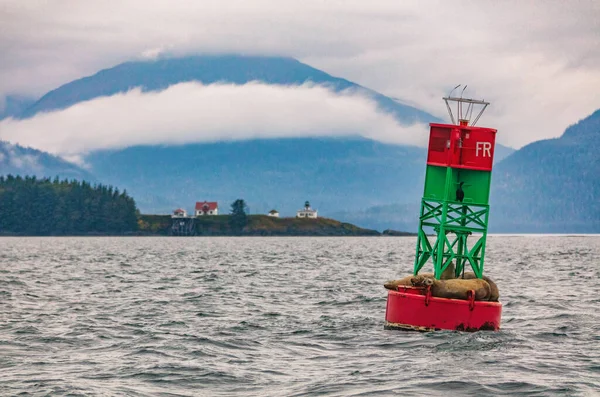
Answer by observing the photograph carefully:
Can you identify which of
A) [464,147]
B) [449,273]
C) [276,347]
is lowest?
[276,347]

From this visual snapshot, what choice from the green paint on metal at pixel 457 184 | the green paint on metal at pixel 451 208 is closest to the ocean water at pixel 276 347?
the green paint on metal at pixel 451 208

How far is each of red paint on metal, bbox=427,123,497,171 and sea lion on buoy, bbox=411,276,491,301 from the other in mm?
4704

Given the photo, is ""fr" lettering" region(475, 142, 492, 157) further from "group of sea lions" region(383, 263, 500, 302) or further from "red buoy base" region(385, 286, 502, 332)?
"red buoy base" region(385, 286, 502, 332)

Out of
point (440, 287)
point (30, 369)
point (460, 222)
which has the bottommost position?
point (30, 369)

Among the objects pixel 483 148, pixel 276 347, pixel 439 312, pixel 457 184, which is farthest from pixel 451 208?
pixel 276 347

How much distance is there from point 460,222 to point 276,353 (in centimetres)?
1062

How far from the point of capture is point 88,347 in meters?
35.7

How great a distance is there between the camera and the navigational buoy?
37.5 m

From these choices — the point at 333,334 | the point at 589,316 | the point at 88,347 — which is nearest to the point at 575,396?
the point at 333,334

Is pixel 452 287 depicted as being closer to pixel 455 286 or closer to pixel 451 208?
pixel 455 286

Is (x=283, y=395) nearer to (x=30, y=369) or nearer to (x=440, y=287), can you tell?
(x=30, y=369)

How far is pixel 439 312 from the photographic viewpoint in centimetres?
3744

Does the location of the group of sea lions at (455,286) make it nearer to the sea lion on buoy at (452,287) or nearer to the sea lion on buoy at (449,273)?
the sea lion on buoy at (452,287)

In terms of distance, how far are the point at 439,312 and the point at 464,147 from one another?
6.82 m
